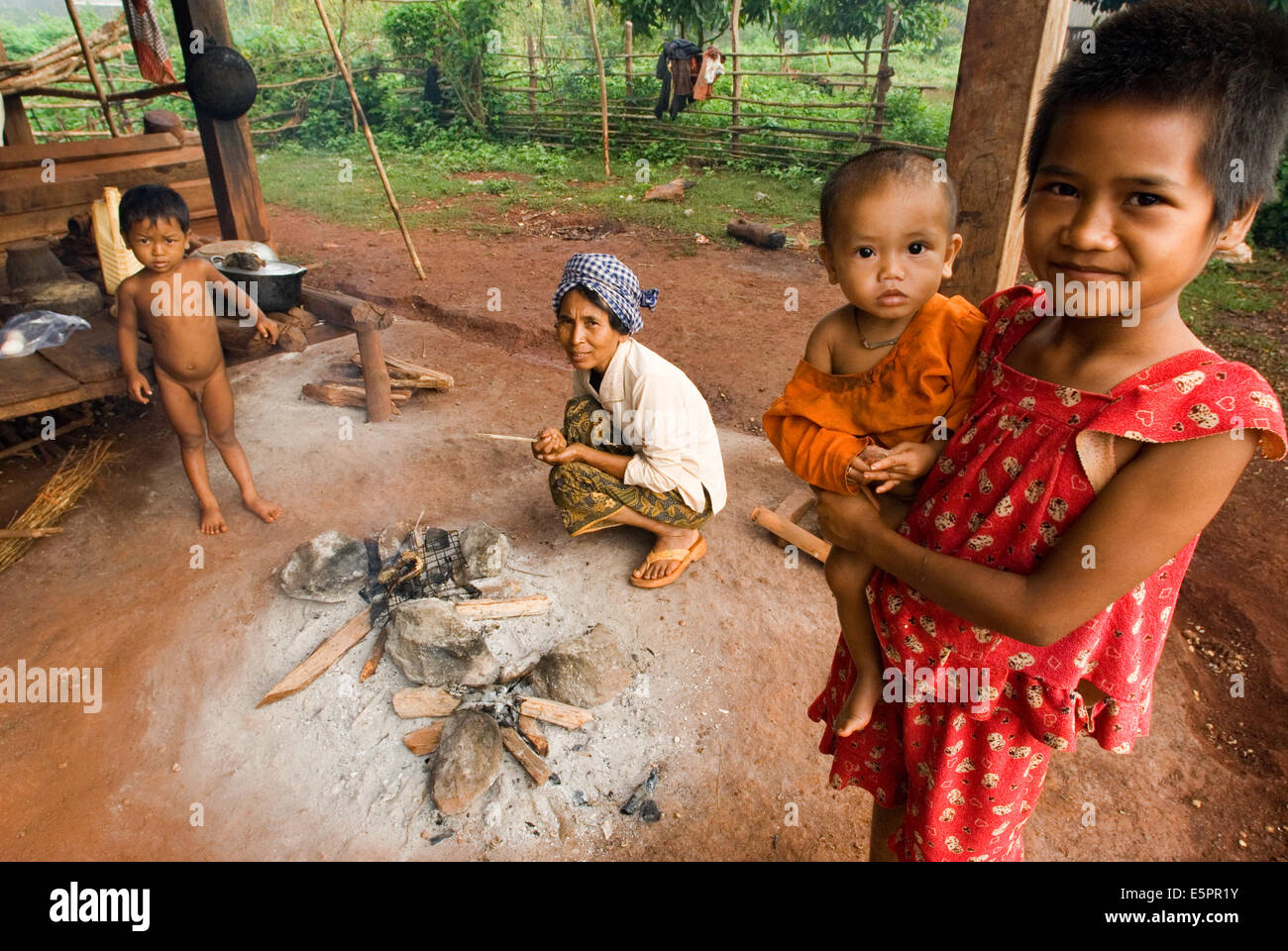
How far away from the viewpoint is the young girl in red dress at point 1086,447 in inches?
38.4

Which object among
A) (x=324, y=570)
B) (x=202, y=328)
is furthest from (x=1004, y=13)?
(x=202, y=328)

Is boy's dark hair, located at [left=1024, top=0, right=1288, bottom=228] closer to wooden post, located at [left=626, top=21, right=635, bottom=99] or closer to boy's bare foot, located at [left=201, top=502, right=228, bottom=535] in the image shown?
boy's bare foot, located at [left=201, top=502, right=228, bottom=535]

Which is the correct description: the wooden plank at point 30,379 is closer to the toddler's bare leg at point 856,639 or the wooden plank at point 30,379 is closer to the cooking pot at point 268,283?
the cooking pot at point 268,283

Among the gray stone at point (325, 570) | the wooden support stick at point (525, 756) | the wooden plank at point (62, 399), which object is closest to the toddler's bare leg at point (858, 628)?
the wooden support stick at point (525, 756)

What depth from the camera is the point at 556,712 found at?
2.87m

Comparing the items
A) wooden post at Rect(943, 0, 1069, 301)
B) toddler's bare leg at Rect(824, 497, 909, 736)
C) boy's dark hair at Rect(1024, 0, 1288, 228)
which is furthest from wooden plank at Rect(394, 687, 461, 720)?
boy's dark hair at Rect(1024, 0, 1288, 228)

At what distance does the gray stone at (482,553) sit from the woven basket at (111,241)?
3.13 metres

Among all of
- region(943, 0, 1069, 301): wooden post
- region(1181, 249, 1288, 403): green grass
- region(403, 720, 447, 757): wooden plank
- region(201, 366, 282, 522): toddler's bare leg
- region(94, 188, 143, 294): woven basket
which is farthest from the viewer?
region(1181, 249, 1288, 403): green grass

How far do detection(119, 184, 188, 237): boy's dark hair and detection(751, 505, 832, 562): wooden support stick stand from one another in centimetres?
305

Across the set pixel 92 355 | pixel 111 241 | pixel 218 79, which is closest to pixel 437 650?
pixel 92 355

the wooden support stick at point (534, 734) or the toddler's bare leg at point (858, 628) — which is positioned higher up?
the toddler's bare leg at point (858, 628)

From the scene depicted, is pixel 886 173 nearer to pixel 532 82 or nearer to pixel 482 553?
pixel 482 553

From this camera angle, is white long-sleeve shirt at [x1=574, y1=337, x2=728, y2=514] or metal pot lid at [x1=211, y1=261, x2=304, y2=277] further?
metal pot lid at [x1=211, y1=261, x2=304, y2=277]

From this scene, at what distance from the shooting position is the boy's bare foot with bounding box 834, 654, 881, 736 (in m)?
1.66
